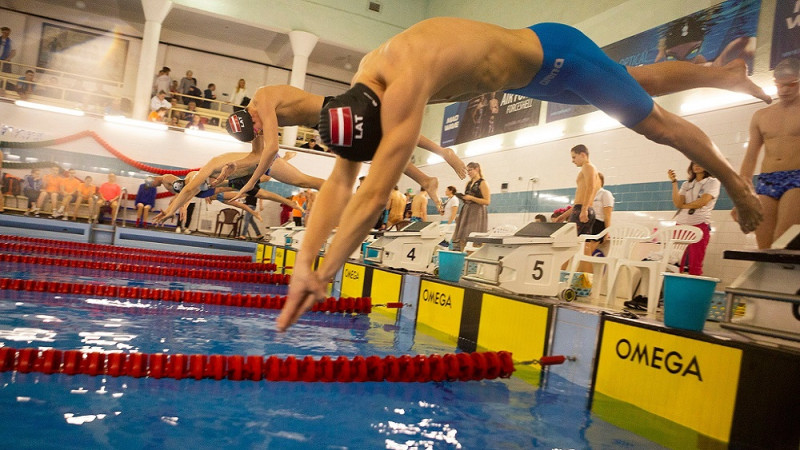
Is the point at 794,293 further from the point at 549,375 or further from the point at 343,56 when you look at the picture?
the point at 343,56

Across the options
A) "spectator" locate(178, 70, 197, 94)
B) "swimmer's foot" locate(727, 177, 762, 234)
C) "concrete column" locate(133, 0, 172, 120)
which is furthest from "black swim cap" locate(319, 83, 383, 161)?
"spectator" locate(178, 70, 197, 94)

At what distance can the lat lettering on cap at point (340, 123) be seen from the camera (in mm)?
1862

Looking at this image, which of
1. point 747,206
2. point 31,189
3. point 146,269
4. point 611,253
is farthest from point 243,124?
point 31,189

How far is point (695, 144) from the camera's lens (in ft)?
8.95

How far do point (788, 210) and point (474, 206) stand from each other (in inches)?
175

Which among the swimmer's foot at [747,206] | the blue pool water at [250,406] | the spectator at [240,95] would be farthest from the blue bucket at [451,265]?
the spectator at [240,95]

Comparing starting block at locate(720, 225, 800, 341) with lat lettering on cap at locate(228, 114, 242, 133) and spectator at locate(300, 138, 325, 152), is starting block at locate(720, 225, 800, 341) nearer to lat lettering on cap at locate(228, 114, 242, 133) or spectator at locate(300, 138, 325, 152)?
lat lettering on cap at locate(228, 114, 242, 133)

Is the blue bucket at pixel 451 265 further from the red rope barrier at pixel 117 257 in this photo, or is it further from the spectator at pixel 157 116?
the spectator at pixel 157 116

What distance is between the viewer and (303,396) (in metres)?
2.83

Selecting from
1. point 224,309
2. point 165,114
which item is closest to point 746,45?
point 224,309

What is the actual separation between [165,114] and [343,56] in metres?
6.03

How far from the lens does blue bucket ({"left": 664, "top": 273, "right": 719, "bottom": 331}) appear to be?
3131 millimetres

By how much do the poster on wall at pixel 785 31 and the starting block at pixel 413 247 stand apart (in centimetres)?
438

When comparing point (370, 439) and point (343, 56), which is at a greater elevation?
point (343, 56)
